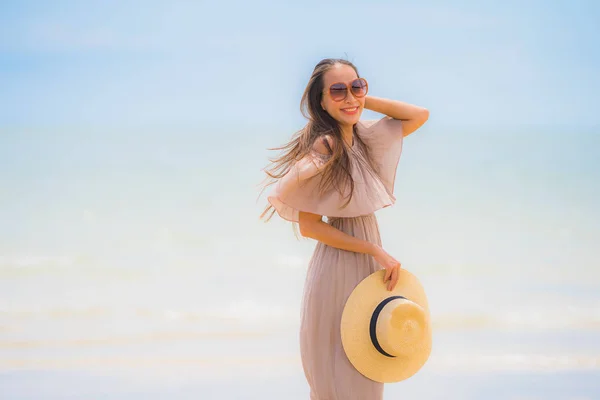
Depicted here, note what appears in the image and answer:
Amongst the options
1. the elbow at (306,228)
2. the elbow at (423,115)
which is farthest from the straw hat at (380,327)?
the elbow at (423,115)

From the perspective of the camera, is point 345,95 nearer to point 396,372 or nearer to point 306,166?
point 306,166

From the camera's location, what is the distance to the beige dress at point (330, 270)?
2844 mm

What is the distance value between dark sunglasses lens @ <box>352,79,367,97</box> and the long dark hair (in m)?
0.08

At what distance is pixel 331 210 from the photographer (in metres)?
2.84

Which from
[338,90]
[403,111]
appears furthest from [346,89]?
[403,111]

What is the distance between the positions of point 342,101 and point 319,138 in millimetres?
155

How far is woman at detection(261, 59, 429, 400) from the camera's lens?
2.84m

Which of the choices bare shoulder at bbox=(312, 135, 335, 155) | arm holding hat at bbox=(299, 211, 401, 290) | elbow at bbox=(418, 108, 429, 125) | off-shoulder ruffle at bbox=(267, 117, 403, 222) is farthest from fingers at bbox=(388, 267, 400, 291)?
elbow at bbox=(418, 108, 429, 125)

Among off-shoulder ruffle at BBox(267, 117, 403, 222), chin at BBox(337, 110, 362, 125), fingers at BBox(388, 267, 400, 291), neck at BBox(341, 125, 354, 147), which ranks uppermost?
chin at BBox(337, 110, 362, 125)

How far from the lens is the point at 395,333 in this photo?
9.34 feet

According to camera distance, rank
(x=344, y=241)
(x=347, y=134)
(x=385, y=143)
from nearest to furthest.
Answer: (x=344, y=241), (x=347, y=134), (x=385, y=143)

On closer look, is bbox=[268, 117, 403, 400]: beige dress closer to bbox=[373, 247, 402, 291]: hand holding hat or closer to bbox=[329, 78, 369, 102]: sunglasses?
bbox=[373, 247, 402, 291]: hand holding hat

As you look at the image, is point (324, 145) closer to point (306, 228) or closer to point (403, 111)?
point (306, 228)

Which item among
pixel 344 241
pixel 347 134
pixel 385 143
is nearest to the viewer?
pixel 344 241
